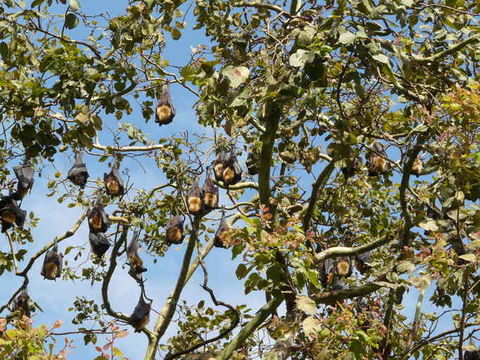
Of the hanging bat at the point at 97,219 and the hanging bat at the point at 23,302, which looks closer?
the hanging bat at the point at 97,219

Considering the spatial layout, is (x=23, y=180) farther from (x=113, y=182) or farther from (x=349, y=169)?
(x=349, y=169)

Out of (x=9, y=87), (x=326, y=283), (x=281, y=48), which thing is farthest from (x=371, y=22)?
(x=326, y=283)

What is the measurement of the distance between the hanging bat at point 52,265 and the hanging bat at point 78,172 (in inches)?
43.9

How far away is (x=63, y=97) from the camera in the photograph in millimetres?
6617

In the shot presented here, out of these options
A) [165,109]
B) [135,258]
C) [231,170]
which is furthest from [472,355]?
[165,109]

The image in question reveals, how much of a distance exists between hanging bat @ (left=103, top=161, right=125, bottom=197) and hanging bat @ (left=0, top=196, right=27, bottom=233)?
3.45 ft

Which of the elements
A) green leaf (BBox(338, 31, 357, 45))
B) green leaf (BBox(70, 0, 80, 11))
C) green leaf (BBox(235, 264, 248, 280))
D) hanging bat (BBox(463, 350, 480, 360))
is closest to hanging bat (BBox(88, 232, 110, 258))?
green leaf (BBox(70, 0, 80, 11))

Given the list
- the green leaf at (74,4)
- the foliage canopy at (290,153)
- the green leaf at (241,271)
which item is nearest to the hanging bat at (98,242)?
the foliage canopy at (290,153)

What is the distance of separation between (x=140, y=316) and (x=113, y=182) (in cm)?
162

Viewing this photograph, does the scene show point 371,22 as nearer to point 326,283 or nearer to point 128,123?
point 326,283

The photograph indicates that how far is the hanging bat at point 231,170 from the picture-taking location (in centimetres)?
862

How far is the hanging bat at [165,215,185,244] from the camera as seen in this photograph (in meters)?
9.12

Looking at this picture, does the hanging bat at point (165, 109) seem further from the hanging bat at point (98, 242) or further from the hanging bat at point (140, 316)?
the hanging bat at point (140, 316)

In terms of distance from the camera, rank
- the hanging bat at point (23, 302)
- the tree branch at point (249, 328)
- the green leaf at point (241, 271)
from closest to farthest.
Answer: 1. the green leaf at point (241, 271)
2. the tree branch at point (249, 328)
3. the hanging bat at point (23, 302)
